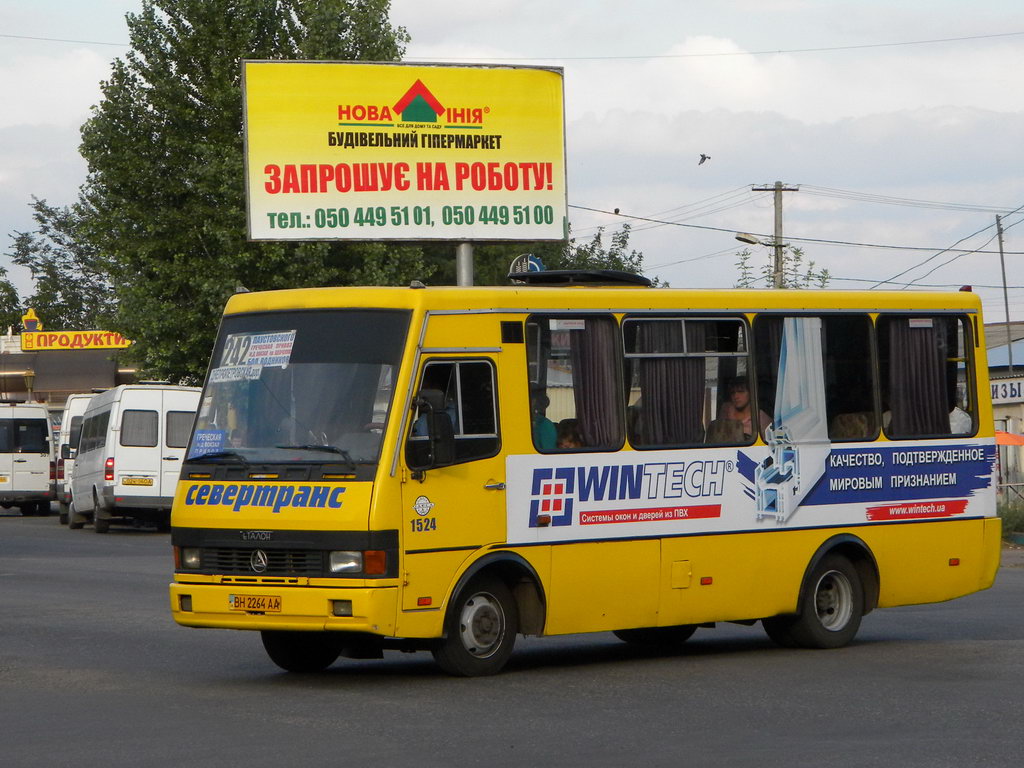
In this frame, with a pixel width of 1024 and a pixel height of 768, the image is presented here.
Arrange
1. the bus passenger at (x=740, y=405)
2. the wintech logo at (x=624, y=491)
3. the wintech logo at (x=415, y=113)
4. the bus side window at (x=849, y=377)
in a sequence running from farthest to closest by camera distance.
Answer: the wintech logo at (x=415, y=113), the bus side window at (x=849, y=377), the bus passenger at (x=740, y=405), the wintech logo at (x=624, y=491)

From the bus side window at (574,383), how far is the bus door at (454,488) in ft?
1.35

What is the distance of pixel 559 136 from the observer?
105 ft

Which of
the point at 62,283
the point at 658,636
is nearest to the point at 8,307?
the point at 62,283

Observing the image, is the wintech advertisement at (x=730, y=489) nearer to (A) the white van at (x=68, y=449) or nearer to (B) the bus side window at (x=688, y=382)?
(B) the bus side window at (x=688, y=382)

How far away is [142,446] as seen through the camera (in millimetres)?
33375

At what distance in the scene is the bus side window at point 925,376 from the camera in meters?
14.3

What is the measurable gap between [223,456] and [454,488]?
152cm

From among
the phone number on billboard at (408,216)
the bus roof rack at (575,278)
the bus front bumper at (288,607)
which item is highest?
the phone number on billboard at (408,216)

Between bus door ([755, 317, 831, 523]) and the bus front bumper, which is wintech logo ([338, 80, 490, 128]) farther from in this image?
the bus front bumper

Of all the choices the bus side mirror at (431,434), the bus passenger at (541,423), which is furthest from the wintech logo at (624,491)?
the bus side mirror at (431,434)

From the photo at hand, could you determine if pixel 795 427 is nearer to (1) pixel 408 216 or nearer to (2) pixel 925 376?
(2) pixel 925 376

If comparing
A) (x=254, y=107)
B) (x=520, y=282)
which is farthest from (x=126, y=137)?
(x=520, y=282)

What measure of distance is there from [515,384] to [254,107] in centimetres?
1956

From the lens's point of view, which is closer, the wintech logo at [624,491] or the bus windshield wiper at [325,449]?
the bus windshield wiper at [325,449]
